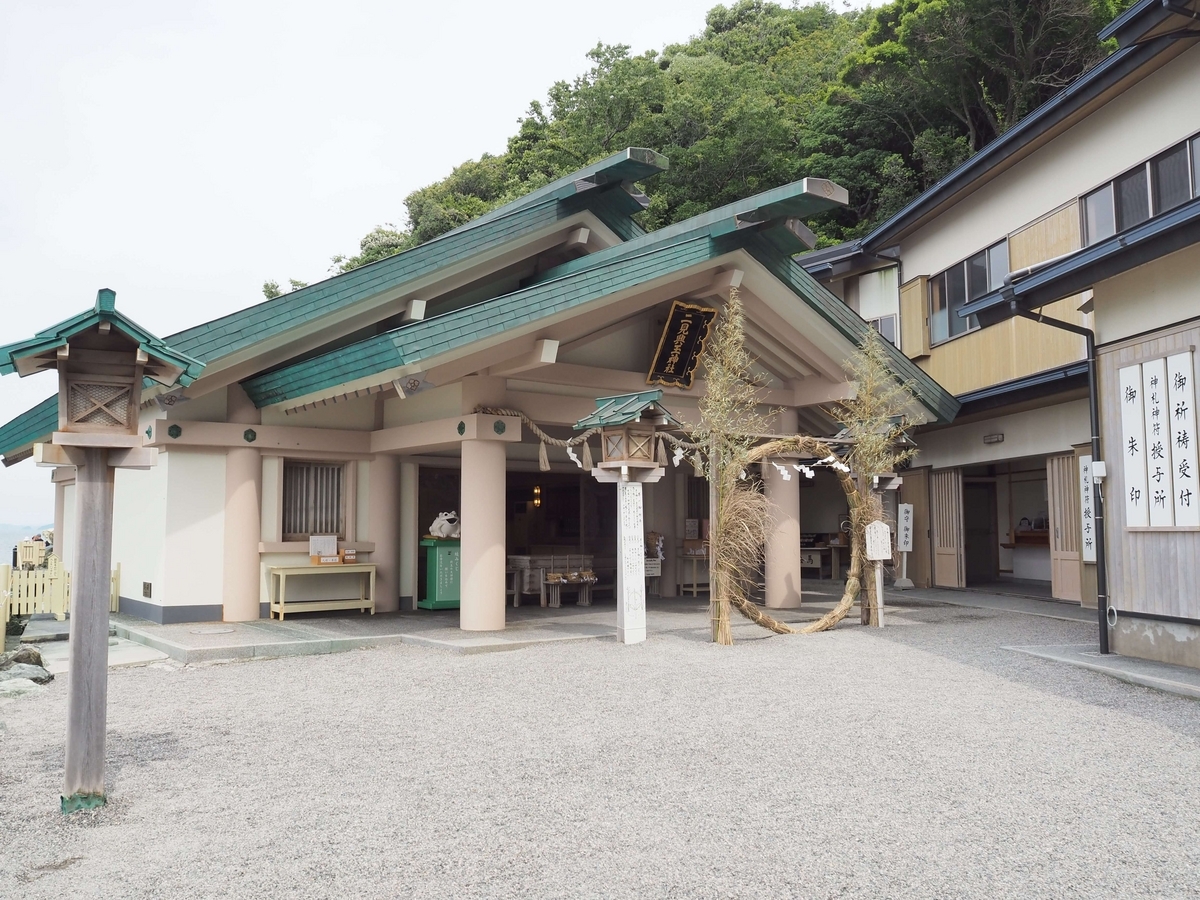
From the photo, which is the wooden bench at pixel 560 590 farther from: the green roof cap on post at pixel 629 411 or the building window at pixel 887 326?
the building window at pixel 887 326

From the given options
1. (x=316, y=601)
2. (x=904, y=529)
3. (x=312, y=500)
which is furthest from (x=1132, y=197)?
(x=316, y=601)

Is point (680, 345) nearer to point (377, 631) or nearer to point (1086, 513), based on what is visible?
point (377, 631)

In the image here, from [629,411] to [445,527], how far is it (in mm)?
4161

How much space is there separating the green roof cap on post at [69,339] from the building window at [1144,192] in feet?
A: 35.4

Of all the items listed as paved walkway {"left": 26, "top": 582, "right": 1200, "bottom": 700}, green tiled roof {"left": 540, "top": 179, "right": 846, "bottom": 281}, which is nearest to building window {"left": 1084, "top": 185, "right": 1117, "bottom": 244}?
green tiled roof {"left": 540, "top": 179, "right": 846, "bottom": 281}

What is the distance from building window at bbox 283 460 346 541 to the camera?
12.2 m

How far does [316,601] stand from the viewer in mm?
12180

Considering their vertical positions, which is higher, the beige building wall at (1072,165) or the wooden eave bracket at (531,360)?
the beige building wall at (1072,165)

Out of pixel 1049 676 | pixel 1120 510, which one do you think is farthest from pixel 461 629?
pixel 1120 510

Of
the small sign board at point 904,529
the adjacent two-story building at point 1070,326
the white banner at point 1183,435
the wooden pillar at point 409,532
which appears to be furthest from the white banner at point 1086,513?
the wooden pillar at point 409,532

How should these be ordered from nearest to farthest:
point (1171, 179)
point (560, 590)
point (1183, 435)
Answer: point (1183, 435)
point (1171, 179)
point (560, 590)

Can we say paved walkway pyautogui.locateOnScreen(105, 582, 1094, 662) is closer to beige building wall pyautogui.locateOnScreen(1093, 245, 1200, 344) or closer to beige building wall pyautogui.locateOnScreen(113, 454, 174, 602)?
beige building wall pyautogui.locateOnScreen(113, 454, 174, 602)

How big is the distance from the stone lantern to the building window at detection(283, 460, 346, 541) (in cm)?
434

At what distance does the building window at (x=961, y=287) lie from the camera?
51.2 ft
